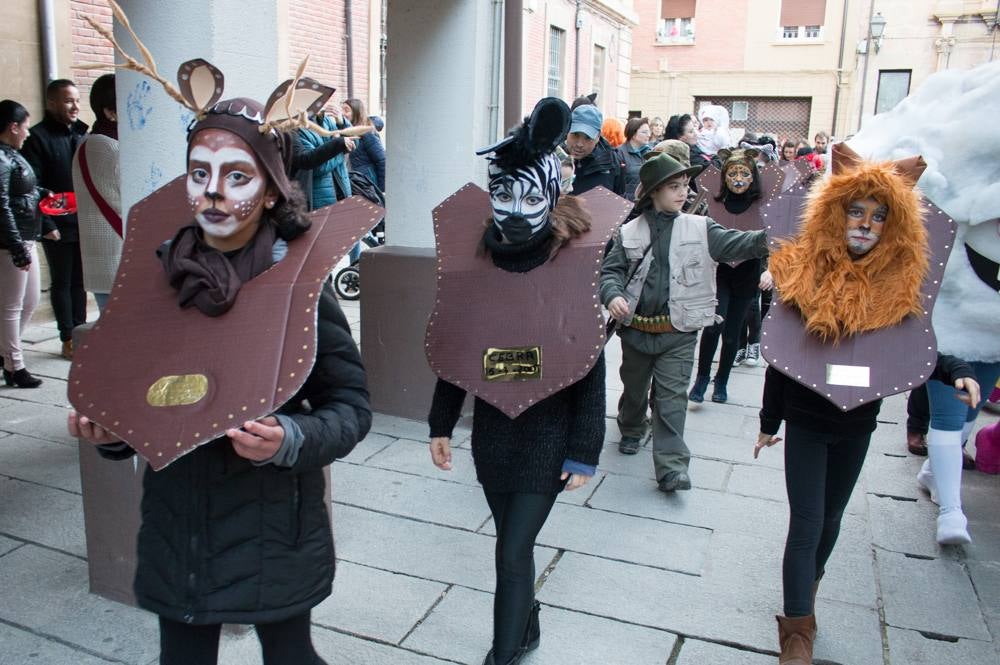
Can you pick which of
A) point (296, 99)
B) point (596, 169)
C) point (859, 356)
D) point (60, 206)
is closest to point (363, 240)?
point (596, 169)

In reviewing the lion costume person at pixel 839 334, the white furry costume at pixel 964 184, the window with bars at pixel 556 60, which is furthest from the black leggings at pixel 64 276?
the window with bars at pixel 556 60

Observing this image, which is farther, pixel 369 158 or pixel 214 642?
pixel 369 158

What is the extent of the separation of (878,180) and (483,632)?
212 centimetres

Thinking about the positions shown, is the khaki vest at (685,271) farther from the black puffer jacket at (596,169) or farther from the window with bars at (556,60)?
the window with bars at (556,60)

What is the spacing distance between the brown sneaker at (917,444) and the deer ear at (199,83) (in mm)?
4792

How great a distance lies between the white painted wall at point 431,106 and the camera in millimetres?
5398

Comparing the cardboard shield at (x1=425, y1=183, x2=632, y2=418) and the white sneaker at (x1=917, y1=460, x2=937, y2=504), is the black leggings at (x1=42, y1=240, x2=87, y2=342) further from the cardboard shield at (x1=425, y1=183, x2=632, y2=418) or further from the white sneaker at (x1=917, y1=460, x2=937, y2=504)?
the white sneaker at (x1=917, y1=460, x2=937, y2=504)

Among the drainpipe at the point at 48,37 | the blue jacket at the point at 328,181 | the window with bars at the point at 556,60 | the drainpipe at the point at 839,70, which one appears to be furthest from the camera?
the drainpipe at the point at 839,70

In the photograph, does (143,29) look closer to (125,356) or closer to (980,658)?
(125,356)

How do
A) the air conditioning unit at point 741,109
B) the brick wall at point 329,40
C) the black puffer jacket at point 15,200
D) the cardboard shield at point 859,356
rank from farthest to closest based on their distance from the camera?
1. the air conditioning unit at point 741,109
2. the brick wall at point 329,40
3. the black puffer jacket at point 15,200
4. the cardboard shield at point 859,356

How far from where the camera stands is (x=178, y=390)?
6.24ft

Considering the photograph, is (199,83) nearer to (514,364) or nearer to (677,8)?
(514,364)

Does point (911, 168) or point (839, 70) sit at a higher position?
point (839, 70)

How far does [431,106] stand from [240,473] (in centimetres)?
393
